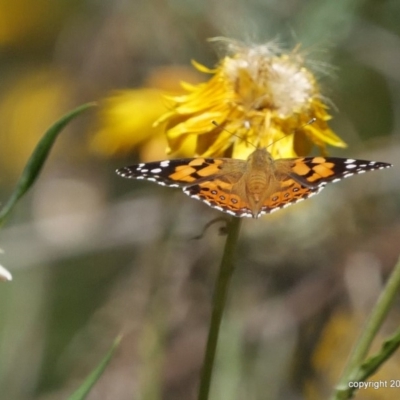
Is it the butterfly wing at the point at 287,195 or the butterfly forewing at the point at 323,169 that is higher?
the butterfly forewing at the point at 323,169

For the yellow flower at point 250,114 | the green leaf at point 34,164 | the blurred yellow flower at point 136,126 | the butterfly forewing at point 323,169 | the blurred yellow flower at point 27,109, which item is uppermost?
the blurred yellow flower at point 27,109

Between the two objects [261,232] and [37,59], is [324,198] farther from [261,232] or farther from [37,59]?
[37,59]

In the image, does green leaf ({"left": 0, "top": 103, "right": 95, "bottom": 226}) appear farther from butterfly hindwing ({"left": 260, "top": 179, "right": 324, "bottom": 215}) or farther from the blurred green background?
the blurred green background

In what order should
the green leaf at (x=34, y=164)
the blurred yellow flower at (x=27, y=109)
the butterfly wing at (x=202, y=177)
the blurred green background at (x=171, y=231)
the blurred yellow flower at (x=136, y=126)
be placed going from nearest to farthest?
1. the green leaf at (x=34, y=164)
2. the butterfly wing at (x=202, y=177)
3. the blurred yellow flower at (x=136, y=126)
4. the blurred green background at (x=171, y=231)
5. the blurred yellow flower at (x=27, y=109)

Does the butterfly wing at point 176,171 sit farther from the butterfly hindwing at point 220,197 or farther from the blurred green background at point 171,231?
the blurred green background at point 171,231

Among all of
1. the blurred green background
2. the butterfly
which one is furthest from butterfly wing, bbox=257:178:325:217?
the blurred green background

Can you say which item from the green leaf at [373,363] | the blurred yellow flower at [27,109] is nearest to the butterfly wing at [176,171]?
the green leaf at [373,363]
